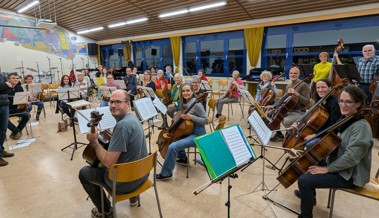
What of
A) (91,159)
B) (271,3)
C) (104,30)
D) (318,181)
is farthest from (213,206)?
(104,30)

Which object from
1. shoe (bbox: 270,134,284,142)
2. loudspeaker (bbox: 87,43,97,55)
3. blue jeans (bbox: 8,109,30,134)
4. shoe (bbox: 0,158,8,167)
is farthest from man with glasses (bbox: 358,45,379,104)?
loudspeaker (bbox: 87,43,97,55)

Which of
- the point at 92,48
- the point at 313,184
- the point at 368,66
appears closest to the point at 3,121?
the point at 313,184

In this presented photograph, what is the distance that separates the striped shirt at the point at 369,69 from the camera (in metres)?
4.46

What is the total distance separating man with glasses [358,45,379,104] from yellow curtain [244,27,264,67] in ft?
14.8

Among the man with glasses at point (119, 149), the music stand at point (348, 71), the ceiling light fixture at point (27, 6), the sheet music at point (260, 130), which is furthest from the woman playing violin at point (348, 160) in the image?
the ceiling light fixture at point (27, 6)

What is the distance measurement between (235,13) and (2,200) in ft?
27.1

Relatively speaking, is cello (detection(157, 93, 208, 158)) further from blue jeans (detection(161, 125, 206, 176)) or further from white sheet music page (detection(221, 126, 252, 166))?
white sheet music page (detection(221, 126, 252, 166))

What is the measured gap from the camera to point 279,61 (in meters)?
8.82

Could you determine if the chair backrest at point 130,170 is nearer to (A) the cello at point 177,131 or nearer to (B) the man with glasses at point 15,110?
(A) the cello at point 177,131

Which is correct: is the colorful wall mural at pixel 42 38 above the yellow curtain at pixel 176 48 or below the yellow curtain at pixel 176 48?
above

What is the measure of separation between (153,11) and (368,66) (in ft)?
24.8

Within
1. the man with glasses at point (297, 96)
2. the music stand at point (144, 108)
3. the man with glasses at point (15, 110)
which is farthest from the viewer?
the man with glasses at point (15, 110)

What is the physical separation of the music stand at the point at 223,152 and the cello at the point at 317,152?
0.51 meters

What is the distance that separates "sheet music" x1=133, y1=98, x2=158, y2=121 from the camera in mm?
3360
